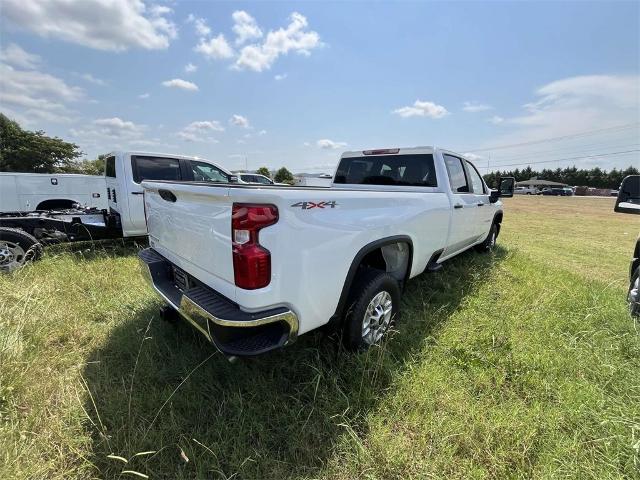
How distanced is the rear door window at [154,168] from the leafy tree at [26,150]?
132 feet

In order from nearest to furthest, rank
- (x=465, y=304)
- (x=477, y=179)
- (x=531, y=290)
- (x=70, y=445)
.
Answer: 1. (x=70, y=445)
2. (x=465, y=304)
3. (x=531, y=290)
4. (x=477, y=179)

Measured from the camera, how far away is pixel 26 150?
116ft

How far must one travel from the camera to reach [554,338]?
309cm

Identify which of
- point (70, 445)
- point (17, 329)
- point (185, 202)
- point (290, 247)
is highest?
Answer: point (185, 202)

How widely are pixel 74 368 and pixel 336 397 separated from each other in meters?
2.15

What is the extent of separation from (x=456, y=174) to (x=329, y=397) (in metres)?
3.34

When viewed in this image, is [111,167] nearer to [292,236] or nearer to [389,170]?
[389,170]

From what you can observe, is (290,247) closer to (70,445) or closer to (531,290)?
(70,445)

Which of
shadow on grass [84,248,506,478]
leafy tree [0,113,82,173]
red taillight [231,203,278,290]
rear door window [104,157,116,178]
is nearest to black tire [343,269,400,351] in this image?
shadow on grass [84,248,506,478]

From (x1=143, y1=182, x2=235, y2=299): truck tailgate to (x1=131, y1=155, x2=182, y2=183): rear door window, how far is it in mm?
3734

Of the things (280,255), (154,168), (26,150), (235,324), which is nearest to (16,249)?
(154,168)

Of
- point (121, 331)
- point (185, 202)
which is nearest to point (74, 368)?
point (121, 331)

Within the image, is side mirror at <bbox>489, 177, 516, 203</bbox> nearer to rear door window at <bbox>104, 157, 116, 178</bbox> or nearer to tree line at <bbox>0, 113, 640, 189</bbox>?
rear door window at <bbox>104, 157, 116, 178</bbox>

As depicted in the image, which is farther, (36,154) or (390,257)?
(36,154)
